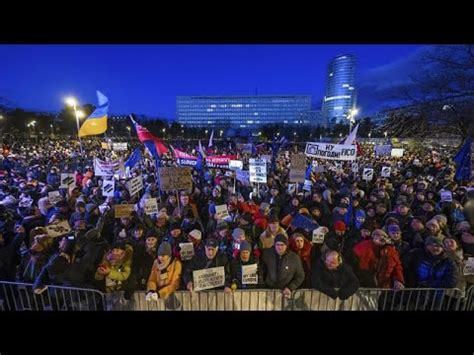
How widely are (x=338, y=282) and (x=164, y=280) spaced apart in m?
2.59

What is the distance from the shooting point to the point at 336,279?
356cm

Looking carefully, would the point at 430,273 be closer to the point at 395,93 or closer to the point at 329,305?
the point at 329,305

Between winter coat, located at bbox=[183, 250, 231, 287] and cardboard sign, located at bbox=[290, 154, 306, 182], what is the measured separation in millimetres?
5023

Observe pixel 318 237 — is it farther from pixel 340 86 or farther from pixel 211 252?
pixel 340 86

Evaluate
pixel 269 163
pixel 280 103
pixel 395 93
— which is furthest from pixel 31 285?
pixel 280 103

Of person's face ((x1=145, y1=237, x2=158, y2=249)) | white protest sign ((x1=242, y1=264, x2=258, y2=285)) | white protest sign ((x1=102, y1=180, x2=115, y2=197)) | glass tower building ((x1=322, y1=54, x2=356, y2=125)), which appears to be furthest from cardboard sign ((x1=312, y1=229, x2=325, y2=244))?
glass tower building ((x1=322, y1=54, x2=356, y2=125))

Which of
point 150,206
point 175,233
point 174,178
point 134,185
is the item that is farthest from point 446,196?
point 134,185

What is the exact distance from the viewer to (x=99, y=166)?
8625 mm

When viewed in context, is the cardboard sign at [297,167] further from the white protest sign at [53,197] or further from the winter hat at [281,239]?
the white protest sign at [53,197]

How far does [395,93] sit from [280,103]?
12291 cm

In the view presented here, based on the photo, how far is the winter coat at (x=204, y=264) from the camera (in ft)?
12.6

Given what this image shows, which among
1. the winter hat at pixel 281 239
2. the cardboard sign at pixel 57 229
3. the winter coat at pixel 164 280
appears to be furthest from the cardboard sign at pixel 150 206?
the winter hat at pixel 281 239

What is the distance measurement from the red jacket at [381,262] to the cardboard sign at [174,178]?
4.47m

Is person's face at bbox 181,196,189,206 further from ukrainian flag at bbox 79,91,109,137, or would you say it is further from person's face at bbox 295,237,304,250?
ukrainian flag at bbox 79,91,109,137
